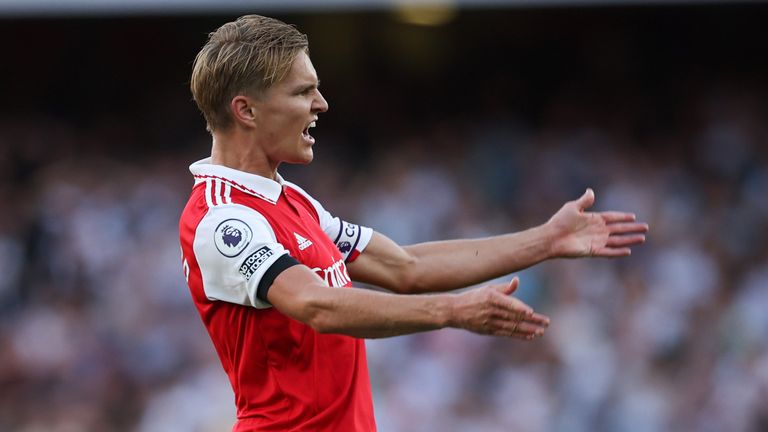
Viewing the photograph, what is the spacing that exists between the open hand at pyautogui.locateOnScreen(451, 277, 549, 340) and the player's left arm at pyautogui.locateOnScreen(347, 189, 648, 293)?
3.61ft

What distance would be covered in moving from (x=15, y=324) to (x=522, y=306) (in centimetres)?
749

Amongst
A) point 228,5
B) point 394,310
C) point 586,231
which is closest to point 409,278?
point 586,231

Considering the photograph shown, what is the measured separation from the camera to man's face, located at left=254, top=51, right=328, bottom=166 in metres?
3.76

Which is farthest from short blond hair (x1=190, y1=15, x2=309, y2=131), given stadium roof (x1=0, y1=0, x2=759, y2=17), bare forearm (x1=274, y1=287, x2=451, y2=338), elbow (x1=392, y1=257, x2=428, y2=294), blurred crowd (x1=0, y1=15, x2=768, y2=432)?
stadium roof (x1=0, y1=0, x2=759, y2=17)

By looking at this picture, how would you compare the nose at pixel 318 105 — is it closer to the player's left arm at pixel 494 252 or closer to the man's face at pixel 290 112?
the man's face at pixel 290 112

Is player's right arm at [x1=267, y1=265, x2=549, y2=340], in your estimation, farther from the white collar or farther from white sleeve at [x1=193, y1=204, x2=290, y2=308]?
the white collar

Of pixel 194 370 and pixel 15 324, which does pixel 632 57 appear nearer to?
pixel 194 370

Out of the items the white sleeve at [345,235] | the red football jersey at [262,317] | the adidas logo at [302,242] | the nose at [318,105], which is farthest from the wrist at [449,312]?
the white sleeve at [345,235]

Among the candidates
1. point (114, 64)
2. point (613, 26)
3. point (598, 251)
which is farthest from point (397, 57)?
point (598, 251)

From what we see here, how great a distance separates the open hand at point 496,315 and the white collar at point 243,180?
89cm

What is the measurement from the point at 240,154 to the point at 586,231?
1.30 metres

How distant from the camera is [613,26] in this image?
1069 centimetres

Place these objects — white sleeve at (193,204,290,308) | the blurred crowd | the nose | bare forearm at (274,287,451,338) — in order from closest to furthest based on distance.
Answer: bare forearm at (274,287,451,338) → white sleeve at (193,204,290,308) → the nose → the blurred crowd

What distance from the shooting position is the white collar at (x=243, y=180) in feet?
12.3
